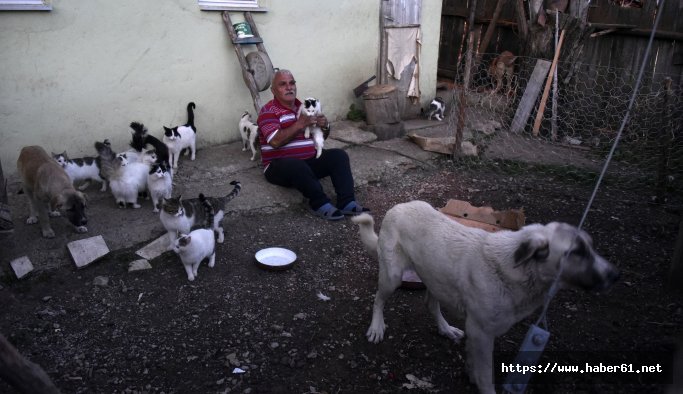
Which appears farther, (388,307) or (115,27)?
(115,27)

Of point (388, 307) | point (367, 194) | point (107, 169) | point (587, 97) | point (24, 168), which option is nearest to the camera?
point (388, 307)

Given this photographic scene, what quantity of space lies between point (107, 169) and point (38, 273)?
1.46 meters

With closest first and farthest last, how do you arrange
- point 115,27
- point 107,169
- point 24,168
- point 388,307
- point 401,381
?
point 401,381 < point 388,307 < point 24,168 < point 107,169 < point 115,27

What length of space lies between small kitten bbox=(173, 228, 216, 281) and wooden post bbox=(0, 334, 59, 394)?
5.48ft

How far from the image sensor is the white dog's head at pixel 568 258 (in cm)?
241

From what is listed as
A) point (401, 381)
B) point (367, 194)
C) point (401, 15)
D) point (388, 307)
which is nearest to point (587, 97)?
point (401, 15)

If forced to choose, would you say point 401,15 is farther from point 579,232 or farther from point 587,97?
point 579,232

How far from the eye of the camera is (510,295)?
2.58 m

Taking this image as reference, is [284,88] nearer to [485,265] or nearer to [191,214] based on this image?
[191,214]

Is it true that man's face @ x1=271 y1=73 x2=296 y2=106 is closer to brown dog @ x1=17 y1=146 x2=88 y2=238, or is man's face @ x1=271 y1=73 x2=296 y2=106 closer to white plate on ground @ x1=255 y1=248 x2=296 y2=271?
white plate on ground @ x1=255 y1=248 x2=296 y2=271

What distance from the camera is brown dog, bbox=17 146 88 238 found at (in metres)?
4.15

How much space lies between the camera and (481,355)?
8.77 feet

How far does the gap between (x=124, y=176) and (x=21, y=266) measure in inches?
50.5

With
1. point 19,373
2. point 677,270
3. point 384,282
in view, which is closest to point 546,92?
point 677,270
